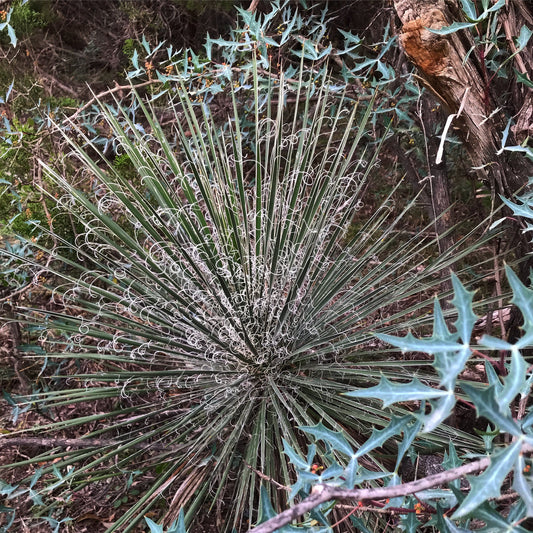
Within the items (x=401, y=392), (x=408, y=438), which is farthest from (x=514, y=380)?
(x=408, y=438)

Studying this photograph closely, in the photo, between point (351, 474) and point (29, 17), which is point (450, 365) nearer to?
point (351, 474)

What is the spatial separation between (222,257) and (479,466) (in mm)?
795

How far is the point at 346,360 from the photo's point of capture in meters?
1.46

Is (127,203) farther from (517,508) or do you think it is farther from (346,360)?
(517,508)

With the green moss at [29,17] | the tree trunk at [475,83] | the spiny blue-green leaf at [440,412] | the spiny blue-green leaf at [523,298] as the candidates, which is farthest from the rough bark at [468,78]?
the green moss at [29,17]

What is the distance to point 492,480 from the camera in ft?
1.64

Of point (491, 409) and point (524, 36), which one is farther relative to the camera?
point (524, 36)

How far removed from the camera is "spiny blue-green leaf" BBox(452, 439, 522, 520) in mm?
498

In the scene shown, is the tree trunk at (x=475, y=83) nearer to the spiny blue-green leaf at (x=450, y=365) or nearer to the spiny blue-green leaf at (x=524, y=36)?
the spiny blue-green leaf at (x=524, y=36)

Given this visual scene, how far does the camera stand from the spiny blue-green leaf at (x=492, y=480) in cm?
50

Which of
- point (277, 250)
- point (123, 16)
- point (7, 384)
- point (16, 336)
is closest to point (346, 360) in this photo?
point (277, 250)

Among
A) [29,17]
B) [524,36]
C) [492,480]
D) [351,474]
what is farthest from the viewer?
[29,17]

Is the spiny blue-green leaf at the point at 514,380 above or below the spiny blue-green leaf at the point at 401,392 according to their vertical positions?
above

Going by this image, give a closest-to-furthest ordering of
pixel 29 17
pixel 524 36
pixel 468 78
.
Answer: pixel 524 36, pixel 468 78, pixel 29 17
